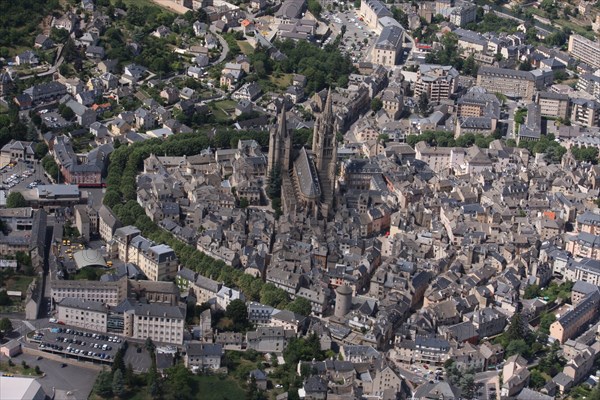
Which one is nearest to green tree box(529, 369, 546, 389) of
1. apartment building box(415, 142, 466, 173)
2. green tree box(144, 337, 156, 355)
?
green tree box(144, 337, 156, 355)

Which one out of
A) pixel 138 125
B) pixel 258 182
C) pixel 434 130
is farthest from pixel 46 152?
pixel 434 130

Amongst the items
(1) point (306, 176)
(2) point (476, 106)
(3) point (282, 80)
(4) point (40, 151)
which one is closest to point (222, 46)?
(3) point (282, 80)

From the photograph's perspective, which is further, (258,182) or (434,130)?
(434,130)

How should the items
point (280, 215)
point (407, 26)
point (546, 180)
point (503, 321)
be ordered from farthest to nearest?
point (407, 26), point (546, 180), point (280, 215), point (503, 321)

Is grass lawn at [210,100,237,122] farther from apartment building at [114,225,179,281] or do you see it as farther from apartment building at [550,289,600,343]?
apartment building at [550,289,600,343]

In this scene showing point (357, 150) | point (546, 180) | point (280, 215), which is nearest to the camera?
point (280, 215)

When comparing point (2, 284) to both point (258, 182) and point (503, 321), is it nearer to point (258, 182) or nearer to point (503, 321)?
point (258, 182)

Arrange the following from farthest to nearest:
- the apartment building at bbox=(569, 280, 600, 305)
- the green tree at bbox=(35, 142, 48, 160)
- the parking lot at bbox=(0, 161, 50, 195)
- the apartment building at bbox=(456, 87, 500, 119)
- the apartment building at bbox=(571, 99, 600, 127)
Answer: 1. the apartment building at bbox=(571, 99, 600, 127)
2. the apartment building at bbox=(456, 87, 500, 119)
3. the green tree at bbox=(35, 142, 48, 160)
4. the parking lot at bbox=(0, 161, 50, 195)
5. the apartment building at bbox=(569, 280, 600, 305)

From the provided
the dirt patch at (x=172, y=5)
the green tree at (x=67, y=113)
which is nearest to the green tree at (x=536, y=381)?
the green tree at (x=67, y=113)
